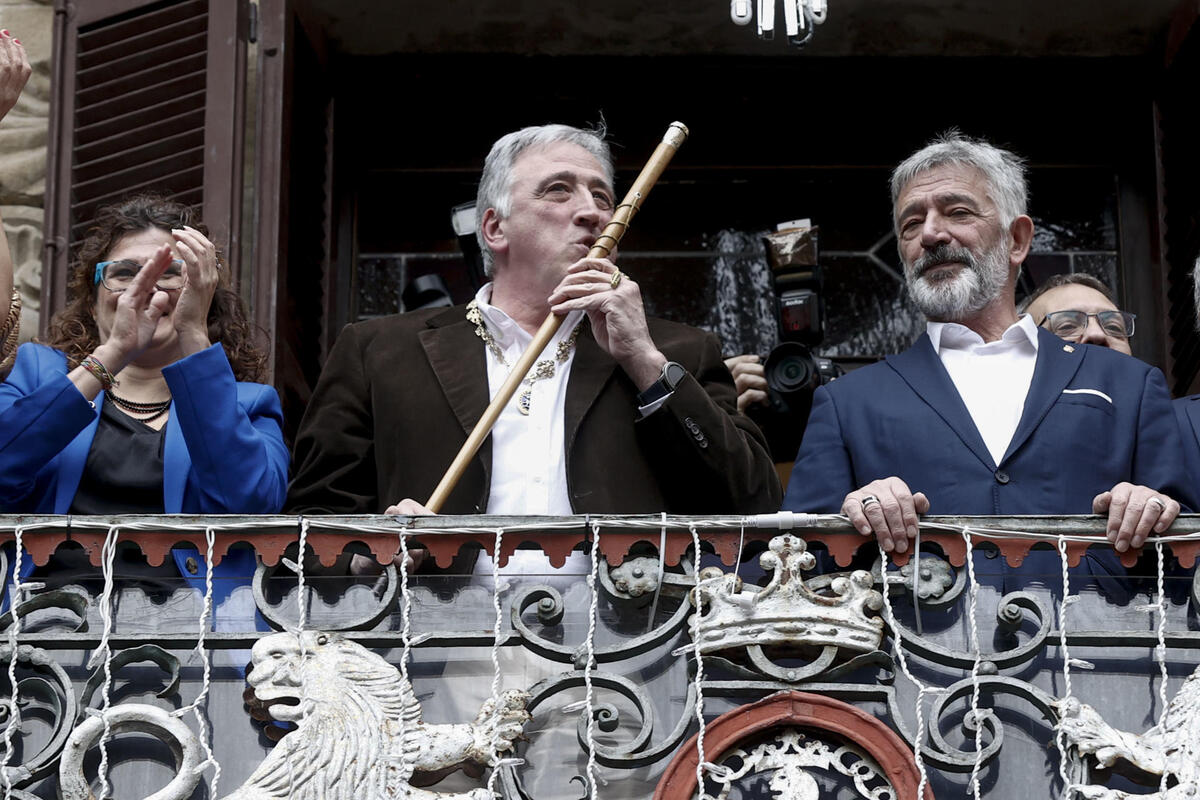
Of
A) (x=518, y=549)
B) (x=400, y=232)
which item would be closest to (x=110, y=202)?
(x=400, y=232)

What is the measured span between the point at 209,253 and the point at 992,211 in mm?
2171

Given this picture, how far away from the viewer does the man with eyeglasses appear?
7.04 metres

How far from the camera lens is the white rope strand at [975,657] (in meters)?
5.10

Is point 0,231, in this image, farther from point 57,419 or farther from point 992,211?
point 992,211

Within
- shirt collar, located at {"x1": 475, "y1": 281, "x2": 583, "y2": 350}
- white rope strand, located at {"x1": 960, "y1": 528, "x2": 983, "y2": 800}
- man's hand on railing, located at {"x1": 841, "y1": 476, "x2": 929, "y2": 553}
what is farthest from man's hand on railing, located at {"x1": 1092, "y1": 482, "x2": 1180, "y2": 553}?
shirt collar, located at {"x1": 475, "y1": 281, "x2": 583, "y2": 350}

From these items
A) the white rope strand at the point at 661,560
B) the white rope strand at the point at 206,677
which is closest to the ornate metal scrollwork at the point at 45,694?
the white rope strand at the point at 206,677

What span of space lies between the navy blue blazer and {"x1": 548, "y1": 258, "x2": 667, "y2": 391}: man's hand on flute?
0.47 meters

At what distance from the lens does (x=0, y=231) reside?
5.62 m

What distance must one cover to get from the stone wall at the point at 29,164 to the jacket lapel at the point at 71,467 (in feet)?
7.42

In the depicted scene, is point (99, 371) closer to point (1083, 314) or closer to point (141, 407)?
point (141, 407)

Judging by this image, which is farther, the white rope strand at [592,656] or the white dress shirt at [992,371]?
the white dress shirt at [992,371]

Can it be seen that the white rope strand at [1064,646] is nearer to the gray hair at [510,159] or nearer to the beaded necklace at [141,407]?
the gray hair at [510,159]

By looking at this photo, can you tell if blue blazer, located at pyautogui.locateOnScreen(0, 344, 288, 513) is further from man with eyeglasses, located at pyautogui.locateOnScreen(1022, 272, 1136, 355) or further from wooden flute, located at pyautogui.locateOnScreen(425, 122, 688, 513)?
man with eyeglasses, located at pyautogui.locateOnScreen(1022, 272, 1136, 355)

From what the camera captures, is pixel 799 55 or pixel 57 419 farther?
pixel 799 55
